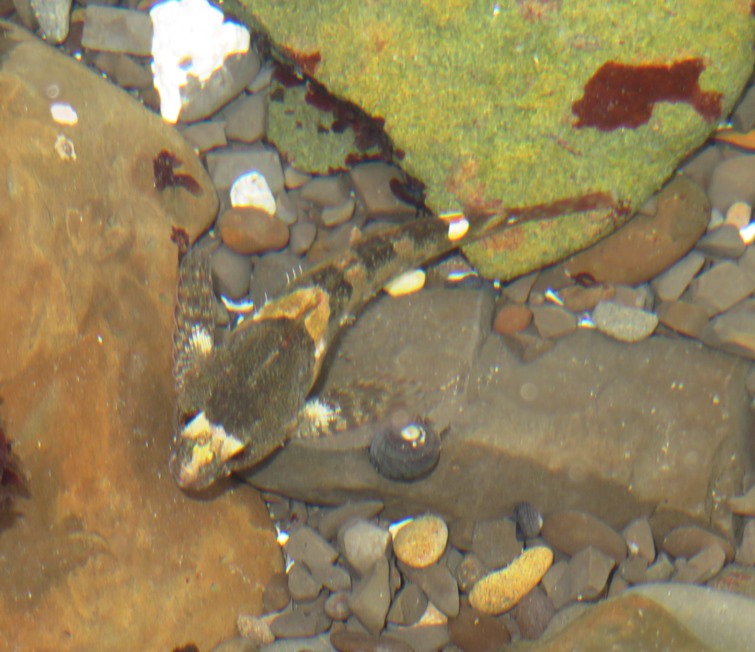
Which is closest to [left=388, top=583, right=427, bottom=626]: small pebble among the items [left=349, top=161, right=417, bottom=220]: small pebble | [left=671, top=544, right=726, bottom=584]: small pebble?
[left=671, top=544, right=726, bottom=584]: small pebble

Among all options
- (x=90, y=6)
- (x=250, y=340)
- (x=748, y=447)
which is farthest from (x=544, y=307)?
(x=90, y=6)

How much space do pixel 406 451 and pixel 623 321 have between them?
2183 mm

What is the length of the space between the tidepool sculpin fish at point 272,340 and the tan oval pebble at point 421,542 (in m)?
1.19

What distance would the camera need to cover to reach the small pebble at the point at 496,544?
18.5 ft

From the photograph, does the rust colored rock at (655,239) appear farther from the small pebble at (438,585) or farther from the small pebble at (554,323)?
the small pebble at (438,585)

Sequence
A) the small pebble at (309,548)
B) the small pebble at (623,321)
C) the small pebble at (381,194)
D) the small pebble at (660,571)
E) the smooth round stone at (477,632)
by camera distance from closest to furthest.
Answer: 1. the smooth round stone at (477,632)
2. the small pebble at (660,571)
3. the small pebble at (309,548)
4. the small pebble at (623,321)
5. the small pebble at (381,194)

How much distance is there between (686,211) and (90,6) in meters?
5.74

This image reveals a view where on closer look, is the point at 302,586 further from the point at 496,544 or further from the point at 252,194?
the point at 252,194

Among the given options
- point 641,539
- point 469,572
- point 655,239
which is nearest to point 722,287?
point 655,239

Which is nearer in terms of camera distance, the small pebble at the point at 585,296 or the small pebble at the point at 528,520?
the small pebble at the point at 528,520

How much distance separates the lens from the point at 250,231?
642cm

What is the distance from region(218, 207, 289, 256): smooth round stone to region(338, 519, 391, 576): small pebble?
2555mm

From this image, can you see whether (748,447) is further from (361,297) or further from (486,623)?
(361,297)

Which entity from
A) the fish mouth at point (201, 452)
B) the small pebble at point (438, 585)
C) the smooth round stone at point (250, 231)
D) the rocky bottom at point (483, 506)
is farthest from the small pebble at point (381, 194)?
the small pebble at point (438, 585)
